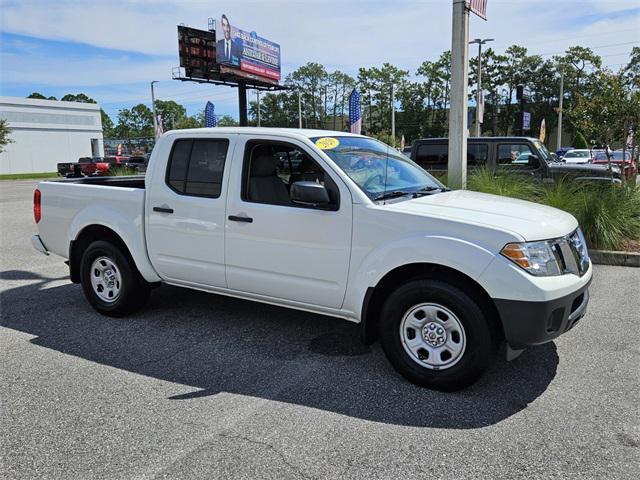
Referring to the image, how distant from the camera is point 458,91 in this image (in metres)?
10.3

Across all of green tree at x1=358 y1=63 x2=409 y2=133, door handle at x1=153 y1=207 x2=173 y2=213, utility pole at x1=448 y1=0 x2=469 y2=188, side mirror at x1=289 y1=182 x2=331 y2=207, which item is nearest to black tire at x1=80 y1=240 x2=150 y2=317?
door handle at x1=153 y1=207 x2=173 y2=213

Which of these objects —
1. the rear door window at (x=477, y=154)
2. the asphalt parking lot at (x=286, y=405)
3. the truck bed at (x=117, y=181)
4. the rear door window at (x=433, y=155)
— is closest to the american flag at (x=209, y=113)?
the rear door window at (x=433, y=155)

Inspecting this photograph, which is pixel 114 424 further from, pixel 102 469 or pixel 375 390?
pixel 375 390

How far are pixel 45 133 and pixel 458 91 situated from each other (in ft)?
192

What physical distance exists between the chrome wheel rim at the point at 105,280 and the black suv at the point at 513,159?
25.4ft

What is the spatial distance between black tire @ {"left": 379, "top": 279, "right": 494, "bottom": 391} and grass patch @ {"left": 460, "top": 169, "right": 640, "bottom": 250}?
5.43 meters

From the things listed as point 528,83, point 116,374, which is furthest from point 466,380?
point 528,83

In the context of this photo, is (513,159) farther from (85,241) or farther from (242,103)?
(242,103)

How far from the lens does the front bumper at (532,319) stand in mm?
3455

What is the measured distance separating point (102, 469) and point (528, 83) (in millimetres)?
83305

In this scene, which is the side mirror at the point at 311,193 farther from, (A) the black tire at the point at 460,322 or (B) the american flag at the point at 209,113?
(B) the american flag at the point at 209,113

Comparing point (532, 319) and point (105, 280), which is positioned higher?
point (532, 319)

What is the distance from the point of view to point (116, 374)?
165 inches

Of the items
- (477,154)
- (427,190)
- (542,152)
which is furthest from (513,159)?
(427,190)
